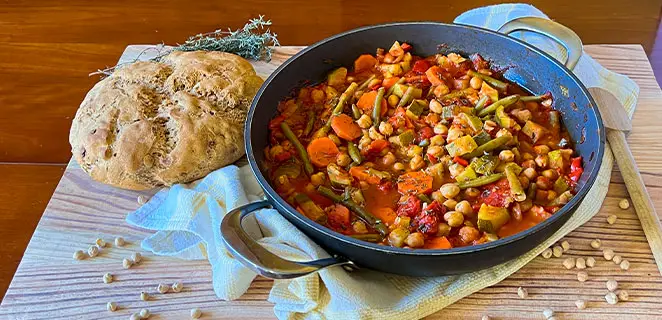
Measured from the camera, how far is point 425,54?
2.52 metres

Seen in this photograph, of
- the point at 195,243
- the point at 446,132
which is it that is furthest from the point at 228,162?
the point at 446,132

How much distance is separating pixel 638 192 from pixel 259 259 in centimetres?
125

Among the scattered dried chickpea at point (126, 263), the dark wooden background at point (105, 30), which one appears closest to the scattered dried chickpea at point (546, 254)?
the scattered dried chickpea at point (126, 263)

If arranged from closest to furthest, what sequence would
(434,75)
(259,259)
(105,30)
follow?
1. (259,259)
2. (434,75)
3. (105,30)

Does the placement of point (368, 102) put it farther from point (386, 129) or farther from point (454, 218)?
point (454, 218)

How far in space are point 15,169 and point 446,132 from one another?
1842 millimetres

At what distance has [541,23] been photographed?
2.35m

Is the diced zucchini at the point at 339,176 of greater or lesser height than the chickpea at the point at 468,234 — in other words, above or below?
above

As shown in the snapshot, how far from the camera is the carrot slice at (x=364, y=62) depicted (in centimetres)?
249

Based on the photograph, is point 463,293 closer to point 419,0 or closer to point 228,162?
point 228,162

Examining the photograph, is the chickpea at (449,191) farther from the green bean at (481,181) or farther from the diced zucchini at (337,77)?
the diced zucchini at (337,77)

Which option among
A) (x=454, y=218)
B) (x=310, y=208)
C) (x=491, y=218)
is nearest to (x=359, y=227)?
(x=310, y=208)

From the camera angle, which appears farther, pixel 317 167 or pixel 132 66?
pixel 132 66

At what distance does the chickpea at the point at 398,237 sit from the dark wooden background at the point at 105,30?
1634mm
